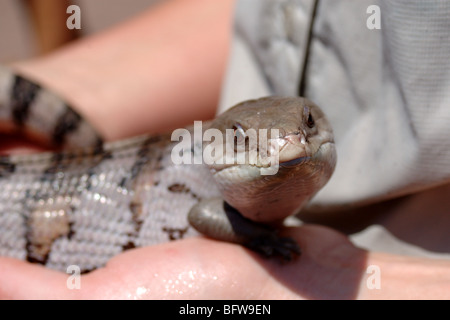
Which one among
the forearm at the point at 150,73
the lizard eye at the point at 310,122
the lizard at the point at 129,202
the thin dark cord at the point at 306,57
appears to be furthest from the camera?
the forearm at the point at 150,73

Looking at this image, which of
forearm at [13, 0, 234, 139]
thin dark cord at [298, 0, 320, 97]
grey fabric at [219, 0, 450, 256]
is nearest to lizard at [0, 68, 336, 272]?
grey fabric at [219, 0, 450, 256]

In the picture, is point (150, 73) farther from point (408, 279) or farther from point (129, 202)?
point (408, 279)

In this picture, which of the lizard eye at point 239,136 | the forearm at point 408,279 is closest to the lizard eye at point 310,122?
the lizard eye at point 239,136

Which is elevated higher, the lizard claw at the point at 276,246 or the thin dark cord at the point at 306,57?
the thin dark cord at the point at 306,57

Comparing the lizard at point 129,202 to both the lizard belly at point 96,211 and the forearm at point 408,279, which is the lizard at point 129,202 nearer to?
the lizard belly at point 96,211

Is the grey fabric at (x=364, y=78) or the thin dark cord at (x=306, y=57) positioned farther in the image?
the thin dark cord at (x=306, y=57)

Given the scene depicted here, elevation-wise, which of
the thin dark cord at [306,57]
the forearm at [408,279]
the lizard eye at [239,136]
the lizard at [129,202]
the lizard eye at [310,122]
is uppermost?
the thin dark cord at [306,57]
